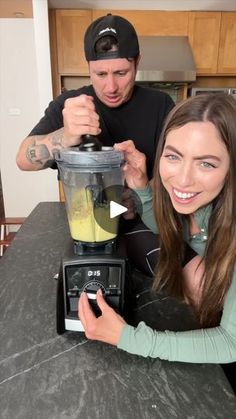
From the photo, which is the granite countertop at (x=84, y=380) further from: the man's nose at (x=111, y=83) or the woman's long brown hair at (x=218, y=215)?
the man's nose at (x=111, y=83)

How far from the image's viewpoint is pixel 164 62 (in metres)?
3.00

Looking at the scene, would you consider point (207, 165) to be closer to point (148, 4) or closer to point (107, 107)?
point (107, 107)

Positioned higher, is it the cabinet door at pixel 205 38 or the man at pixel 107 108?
the cabinet door at pixel 205 38

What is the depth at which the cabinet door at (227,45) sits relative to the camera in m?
3.07

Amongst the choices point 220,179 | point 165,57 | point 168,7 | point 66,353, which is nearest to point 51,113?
point 220,179

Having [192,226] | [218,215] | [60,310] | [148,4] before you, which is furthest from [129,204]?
[148,4]

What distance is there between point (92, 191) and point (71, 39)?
109 inches

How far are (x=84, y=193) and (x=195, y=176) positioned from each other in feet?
0.87

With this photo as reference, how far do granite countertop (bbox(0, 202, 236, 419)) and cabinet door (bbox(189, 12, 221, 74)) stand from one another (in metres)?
3.05

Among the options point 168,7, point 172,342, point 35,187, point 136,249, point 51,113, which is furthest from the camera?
point 35,187

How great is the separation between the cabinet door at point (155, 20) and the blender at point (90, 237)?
108 inches

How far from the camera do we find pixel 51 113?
1.30 m

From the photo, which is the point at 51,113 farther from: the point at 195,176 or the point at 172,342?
the point at 172,342
